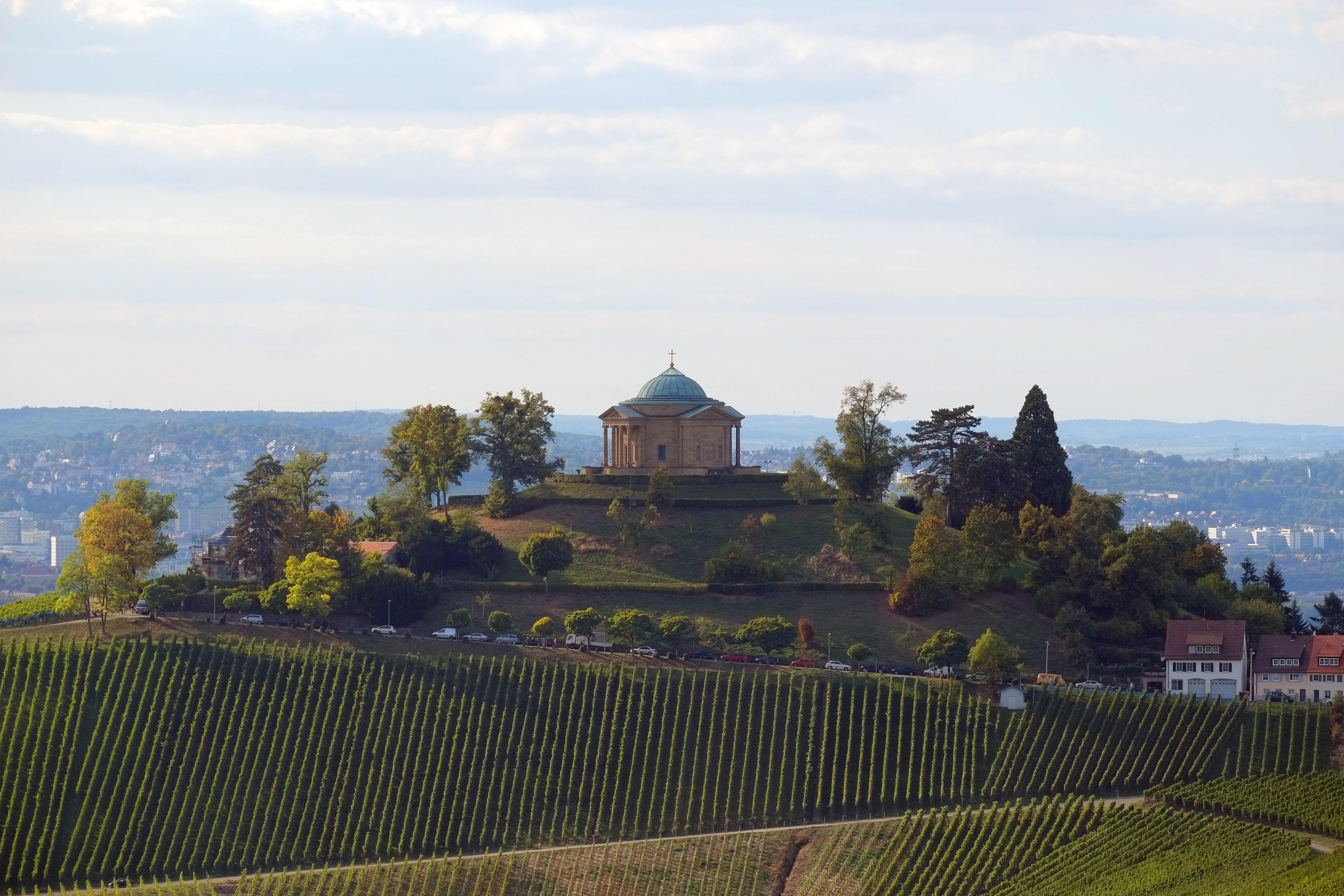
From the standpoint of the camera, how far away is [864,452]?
447 feet

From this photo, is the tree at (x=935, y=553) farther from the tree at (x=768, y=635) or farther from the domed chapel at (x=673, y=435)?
the domed chapel at (x=673, y=435)

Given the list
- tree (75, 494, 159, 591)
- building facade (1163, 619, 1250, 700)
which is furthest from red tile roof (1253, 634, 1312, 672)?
tree (75, 494, 159, 591)

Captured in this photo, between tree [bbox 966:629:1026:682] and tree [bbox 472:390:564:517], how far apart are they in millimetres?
46614

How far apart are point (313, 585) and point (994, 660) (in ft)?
134

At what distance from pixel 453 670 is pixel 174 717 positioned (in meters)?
15.3

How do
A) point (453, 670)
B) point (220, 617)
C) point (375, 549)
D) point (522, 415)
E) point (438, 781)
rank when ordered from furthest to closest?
point (522, 415) → point (375, 549) → point (220, 617) → point (453, 670) → point (438, 781)

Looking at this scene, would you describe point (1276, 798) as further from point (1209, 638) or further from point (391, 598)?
point (391, 598)

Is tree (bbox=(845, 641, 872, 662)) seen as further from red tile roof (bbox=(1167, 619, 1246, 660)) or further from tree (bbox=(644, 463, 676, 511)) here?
tree (bbox=(644, 463, 676, 511))

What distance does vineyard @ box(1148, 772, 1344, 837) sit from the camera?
88000 mm

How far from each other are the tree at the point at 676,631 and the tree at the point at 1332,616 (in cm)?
4033

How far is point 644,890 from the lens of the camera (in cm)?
8562

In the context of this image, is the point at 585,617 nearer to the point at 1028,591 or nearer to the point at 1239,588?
the point at 1028,591

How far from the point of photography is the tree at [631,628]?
110 meters

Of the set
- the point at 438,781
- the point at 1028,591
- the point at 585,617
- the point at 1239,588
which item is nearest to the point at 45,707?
the point at 438,781
